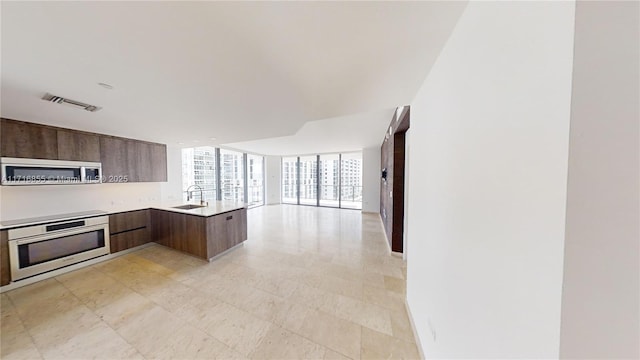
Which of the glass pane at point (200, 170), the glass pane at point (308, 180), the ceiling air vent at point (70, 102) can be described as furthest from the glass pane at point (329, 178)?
the ceiling air vent at point (70, 102)

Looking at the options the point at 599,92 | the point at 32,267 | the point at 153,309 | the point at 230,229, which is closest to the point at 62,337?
the point at 153,309

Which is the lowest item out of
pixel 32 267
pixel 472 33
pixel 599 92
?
pixel 32 267

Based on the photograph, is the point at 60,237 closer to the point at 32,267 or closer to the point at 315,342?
the point at 32,267

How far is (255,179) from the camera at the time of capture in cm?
852

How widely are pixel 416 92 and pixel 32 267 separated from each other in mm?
5256

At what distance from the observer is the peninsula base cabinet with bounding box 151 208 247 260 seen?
10.7 feet

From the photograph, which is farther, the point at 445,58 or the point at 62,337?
the point at 62,337

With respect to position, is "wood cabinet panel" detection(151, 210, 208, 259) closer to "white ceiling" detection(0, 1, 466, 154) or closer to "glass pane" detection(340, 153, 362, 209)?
"white ceiling" detection(0, 1, 466, 154)

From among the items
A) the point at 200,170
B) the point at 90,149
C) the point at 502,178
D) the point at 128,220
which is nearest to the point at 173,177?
the point at 200,170

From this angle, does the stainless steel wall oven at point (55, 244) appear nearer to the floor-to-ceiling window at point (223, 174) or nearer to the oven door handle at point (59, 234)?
the oven door handle at point (59, 234)

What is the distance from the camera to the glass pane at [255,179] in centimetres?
A: 814

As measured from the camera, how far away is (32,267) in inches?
104

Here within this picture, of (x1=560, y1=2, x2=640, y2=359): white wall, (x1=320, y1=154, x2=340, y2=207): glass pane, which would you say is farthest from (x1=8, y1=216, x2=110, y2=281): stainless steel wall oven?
(x1=320, y1=154, x2=340, y2=207): glass pane

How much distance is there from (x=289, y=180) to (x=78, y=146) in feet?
22.1
